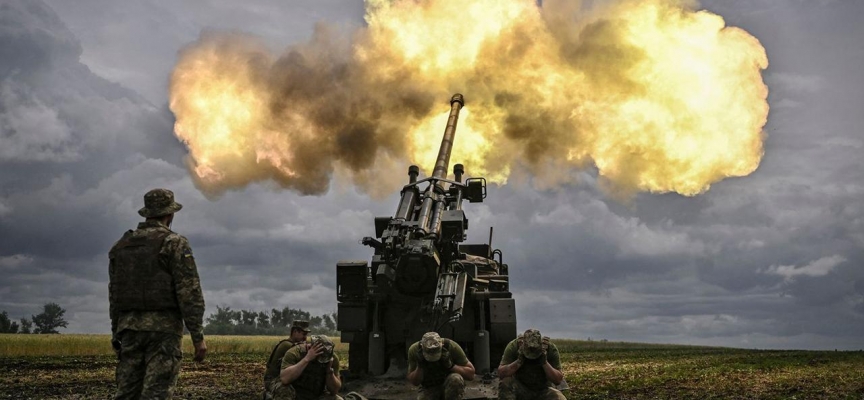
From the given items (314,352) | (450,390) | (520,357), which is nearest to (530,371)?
(520,357)

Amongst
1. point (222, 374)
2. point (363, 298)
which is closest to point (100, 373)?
point (222, 374)

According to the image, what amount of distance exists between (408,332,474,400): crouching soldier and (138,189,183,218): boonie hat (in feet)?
12.1

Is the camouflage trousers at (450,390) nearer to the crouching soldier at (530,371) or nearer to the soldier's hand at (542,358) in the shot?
the crouching soldier at (530,371)

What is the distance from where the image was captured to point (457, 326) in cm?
1457

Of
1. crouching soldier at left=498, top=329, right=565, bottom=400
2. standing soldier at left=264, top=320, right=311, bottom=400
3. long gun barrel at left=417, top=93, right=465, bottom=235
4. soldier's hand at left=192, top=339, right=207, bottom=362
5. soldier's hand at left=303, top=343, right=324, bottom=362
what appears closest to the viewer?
soldier's hand at left=192, top=339, right=207, bottom=362

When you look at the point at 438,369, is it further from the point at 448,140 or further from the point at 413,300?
the point at 448,140

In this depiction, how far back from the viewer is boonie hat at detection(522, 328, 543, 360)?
9562mm

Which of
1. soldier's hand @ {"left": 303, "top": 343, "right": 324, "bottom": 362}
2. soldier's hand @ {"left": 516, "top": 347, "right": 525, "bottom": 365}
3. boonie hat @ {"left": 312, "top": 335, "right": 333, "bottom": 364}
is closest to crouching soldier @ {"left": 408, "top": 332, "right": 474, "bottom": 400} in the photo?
soldier's hand @ {"left": 516, "top": 347, "right": 525, "bottom": 365}

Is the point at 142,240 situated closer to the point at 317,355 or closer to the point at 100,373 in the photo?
the point at 317,355

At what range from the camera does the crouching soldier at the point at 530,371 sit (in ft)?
31.7

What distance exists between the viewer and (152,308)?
7211 millimetres

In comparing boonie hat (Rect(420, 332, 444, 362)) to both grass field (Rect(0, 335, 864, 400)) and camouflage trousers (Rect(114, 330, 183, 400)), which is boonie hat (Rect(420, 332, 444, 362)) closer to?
camouflage trousers (Rect(114, 330, 183, 400))

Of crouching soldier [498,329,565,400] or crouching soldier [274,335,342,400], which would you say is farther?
crouching soldier [498,329,565,400]

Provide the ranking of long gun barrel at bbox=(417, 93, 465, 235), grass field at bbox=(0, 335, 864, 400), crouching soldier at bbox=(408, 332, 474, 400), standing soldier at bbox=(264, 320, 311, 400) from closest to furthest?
standing soldier at bbox=(264, 320, 311, 400)
crouching soldier at bbox=(408, 332, 474, 400)
long gun barrel at bbox=(417, 93, 465, 235)
grass field at bbox=(0, 335, 864, 400)
